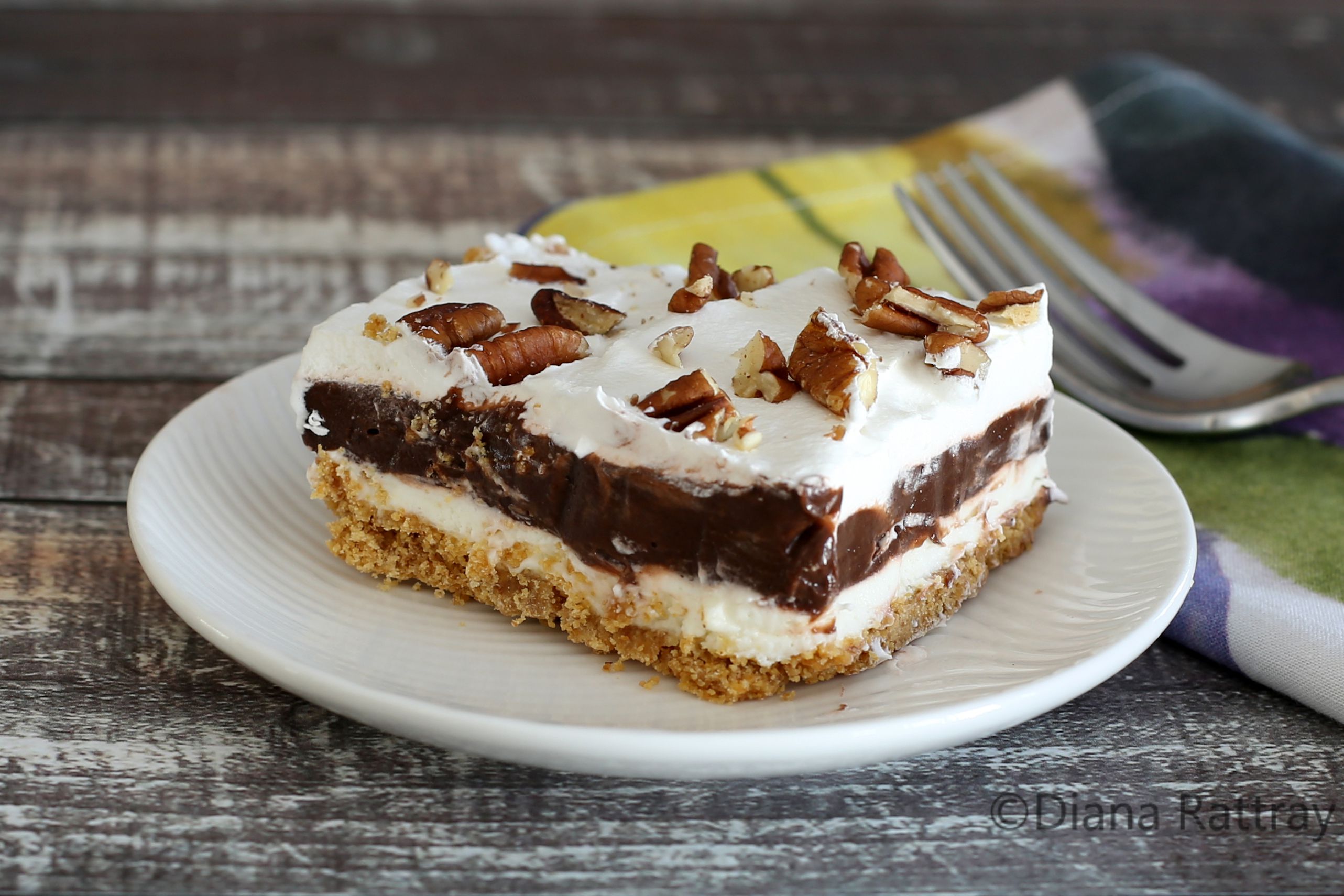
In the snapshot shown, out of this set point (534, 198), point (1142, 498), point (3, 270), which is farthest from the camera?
point (534, 198)

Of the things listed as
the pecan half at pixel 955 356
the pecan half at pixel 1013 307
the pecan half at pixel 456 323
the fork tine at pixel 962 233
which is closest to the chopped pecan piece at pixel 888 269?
the pecan half at pixel 1013 307

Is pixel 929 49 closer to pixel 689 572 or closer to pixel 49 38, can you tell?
pixel 49 38

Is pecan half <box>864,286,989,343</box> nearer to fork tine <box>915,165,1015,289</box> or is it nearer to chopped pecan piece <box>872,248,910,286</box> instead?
chopped pecan piece <box>872,248,910,286</box>

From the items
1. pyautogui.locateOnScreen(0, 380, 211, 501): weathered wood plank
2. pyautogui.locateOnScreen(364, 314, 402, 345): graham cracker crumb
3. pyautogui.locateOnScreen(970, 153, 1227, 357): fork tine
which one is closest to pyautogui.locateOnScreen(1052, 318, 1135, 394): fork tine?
pyautogui.locateOnScreen(970, 153, 1227, 357): fork tine

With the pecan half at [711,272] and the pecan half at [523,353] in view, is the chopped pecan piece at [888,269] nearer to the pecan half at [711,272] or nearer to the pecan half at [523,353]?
the pecan half at [711,272]

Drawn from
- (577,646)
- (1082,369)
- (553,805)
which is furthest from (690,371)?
(1082,369)

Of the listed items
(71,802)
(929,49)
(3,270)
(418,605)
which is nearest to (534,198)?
(3,270)

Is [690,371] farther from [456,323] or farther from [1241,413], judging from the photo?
[1241,413]
